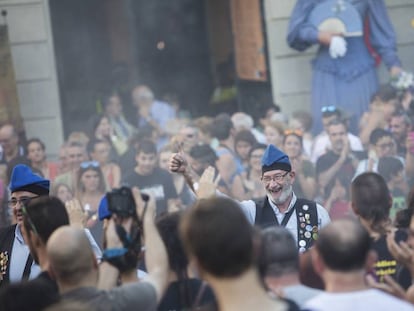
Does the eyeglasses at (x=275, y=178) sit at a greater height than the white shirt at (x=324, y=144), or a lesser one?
greater

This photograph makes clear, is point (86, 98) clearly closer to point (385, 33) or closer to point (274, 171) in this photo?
point (385, 33)

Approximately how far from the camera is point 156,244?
5125 millimetres

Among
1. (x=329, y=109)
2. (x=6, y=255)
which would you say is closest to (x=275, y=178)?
(x=6, y=255)

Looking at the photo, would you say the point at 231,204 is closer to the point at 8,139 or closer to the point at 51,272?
the point at 51,272

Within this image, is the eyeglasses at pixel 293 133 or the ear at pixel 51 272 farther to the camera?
the eyeglasses at pixel 293 133

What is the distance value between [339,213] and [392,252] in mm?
6124

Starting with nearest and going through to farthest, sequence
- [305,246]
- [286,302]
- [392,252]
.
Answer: [286,302] < [392,252] < [305,246]

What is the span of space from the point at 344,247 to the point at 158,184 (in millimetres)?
7752

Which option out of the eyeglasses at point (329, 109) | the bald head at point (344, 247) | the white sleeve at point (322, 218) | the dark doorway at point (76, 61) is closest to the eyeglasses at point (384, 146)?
the eyeglasses at point (329, 109)

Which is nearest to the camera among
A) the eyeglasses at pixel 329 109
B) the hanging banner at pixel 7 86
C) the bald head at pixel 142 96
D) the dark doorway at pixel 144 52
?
the eyeglasses at pixel 329 109

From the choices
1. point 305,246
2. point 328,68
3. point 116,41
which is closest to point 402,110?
point 328,68

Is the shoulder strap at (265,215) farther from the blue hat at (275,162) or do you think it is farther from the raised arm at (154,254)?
the raised arm at (154,254)

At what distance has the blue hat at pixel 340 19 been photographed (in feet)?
46.2

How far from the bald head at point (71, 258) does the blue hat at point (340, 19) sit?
9.34 m
